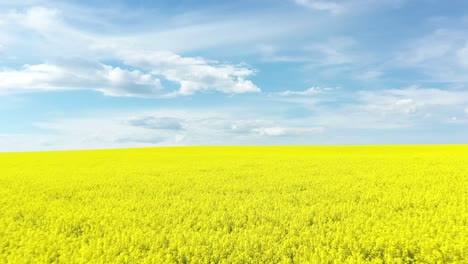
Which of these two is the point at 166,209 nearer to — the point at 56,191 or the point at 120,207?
the point at 120,207

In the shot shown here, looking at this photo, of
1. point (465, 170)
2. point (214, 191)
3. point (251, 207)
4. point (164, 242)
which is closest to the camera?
point (164, 242)

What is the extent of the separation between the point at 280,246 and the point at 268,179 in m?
12.6

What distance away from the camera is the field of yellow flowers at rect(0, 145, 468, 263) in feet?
34.9

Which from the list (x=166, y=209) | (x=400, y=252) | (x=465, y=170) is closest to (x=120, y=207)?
(x=166, y=209)

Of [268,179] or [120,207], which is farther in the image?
[268,179]

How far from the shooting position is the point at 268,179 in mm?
23438

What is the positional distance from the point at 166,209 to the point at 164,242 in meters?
4.07

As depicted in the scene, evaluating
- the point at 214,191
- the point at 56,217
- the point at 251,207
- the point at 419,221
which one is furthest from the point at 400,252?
the point at 56,217

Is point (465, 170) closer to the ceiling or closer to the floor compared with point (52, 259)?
closer to the ceiling

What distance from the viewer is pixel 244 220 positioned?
1368 centimetres

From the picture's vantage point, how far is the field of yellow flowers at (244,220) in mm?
10641

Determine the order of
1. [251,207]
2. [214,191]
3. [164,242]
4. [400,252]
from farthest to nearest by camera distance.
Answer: [214,191]
[251,207]
[164,242]
[400,252]

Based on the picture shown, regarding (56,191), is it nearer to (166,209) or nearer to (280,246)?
(166,209)

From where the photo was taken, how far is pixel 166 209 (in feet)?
52.2
